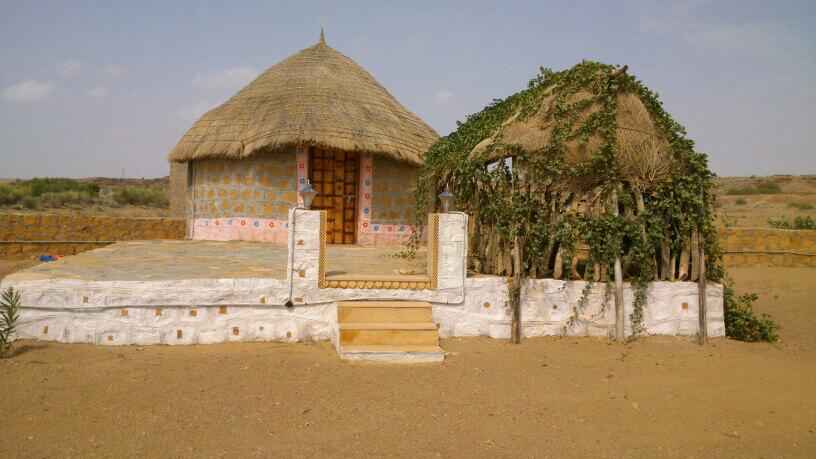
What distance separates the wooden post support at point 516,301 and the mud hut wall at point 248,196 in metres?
5.64

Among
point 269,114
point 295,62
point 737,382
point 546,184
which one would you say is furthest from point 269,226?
point 737,382

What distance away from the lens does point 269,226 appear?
11141 mm

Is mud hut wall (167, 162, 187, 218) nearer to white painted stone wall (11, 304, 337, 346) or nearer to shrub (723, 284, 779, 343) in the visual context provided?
white painted stone wall (11, 304, 337, 346)

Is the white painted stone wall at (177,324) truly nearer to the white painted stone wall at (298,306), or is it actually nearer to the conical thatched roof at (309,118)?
the white painted stone wall at (298,306)

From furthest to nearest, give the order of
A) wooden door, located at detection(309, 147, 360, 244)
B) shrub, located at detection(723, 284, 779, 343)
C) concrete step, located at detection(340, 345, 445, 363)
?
wooden door, located at detection(309, 147, 360, 244) → shrub, located at detection(723, 284, 779, 343) → concrete step, located at detection(340, 345, 445, 363)

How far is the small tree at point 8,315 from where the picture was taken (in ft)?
17.5

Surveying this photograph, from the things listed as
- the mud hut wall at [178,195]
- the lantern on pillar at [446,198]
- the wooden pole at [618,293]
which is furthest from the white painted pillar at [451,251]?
the mud hut wall at [178,195]

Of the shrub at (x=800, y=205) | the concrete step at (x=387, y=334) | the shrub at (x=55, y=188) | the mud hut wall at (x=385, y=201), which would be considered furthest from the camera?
the shrub at (x=800, y=205)

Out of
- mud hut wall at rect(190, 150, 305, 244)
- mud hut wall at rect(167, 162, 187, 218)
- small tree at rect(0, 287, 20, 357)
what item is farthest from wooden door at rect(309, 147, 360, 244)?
mud hut wall at rect(167, 162, 187, 218)

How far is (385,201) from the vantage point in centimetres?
1147

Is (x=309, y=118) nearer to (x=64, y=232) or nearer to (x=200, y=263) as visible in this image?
(x=200, y=263)

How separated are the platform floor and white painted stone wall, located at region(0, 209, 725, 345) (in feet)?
1.15

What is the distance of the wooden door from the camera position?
1116 centimetres

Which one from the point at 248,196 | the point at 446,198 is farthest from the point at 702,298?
the point at 248,196
